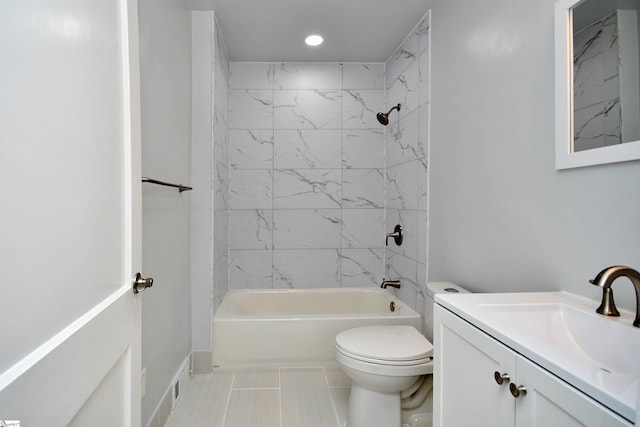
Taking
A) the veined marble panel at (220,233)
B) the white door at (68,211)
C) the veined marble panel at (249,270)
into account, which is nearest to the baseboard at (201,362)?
the veined marble panel at (220,233)

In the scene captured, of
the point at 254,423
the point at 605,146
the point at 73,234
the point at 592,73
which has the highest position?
the point at 592,73

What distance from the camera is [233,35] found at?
105 inches

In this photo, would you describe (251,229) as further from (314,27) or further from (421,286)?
(314,27)

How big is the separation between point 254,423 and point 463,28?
93.3 inches

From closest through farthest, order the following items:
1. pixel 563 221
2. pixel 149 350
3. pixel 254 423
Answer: pixel 563 221, pixel 149 350, pixel 254 423

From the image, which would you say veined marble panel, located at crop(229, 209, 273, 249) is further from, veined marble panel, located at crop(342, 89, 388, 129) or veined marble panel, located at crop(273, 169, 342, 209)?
veined marble panel, located at crop(342, 89, 388, 129)

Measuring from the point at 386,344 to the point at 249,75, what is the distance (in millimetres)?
2573

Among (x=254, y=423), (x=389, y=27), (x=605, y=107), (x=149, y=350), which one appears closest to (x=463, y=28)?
(x=389, y=27)

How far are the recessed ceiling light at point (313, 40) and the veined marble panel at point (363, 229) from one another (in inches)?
57.7

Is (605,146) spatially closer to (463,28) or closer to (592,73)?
(592,73)

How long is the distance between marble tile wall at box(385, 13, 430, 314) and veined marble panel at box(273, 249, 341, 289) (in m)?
0.51

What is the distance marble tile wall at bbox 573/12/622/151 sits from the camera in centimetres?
102

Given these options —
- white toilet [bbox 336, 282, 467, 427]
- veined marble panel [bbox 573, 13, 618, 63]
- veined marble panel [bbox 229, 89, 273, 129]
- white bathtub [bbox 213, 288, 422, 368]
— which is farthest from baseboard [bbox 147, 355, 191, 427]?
veined marble panel [bbox 573, 13, 618, 63]

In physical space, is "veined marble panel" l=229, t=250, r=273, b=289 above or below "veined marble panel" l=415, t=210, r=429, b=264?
below
